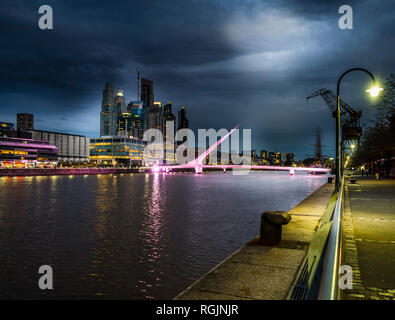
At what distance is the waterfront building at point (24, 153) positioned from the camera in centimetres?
16875

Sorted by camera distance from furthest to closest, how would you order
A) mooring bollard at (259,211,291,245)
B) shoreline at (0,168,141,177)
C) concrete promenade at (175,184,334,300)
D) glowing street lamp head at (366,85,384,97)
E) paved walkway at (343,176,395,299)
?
shoreline at (0,168,141,177)
glowing street lamp head at (366,85,384,97)
mooring bollard at (259,211,291,245)
paved walkway at (343,176,395,299)
concrete promenade at (175,184,334,300)

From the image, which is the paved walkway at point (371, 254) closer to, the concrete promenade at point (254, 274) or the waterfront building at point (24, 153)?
the concrete promenade at point (254, 274)

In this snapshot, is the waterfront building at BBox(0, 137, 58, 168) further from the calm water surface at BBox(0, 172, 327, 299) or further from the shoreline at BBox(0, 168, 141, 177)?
the calm water surface at BBox(0, 172, 327, 299)

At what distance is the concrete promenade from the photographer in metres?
5.86

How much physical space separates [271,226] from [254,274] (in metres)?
2.98

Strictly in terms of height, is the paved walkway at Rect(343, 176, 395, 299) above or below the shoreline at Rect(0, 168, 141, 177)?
below

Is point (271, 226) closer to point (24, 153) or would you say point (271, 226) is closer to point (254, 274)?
point (254, 274)

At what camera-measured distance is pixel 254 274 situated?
6918 millimetres

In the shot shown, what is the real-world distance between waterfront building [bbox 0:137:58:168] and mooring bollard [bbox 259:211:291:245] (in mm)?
175434

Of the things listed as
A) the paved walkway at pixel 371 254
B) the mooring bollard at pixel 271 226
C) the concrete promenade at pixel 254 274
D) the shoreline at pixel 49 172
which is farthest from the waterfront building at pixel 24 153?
the concrete promenade at pixel 254 274

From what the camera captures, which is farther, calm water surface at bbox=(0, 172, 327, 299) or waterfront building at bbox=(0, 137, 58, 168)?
waterfront building at bbox=(0, 137, 58, 168)

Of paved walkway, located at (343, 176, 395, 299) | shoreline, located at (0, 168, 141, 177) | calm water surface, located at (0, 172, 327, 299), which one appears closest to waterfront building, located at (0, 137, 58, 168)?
shoreline, located at (0, 168, 141, 177)

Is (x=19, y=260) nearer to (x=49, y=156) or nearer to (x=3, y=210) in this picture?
(x=3, y=210)

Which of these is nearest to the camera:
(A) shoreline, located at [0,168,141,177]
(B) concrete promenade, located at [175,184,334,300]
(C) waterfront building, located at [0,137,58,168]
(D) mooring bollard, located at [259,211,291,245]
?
(B) concrete promenade, located at [175,184,334,300]
